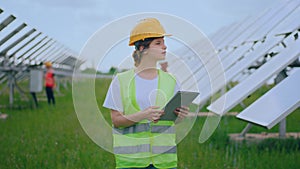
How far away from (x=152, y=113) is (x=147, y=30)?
1.20ft

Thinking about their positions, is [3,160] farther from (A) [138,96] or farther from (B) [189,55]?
(B) [189,55]

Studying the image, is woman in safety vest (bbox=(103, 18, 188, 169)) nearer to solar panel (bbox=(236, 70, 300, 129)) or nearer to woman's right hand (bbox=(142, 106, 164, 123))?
woman's right hand (bbox=(142, 106, 164, 123))

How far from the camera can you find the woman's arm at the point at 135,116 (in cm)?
204

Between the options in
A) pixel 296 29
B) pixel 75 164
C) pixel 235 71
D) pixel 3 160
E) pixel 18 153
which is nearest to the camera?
pixel 75 164

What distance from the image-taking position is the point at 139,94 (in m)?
2.17

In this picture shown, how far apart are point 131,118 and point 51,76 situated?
10977mm

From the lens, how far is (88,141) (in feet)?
18.8

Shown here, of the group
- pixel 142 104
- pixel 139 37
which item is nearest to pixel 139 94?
pixel 142 104

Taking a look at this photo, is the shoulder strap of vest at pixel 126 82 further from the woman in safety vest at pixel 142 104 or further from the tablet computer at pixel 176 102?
the tablet computer at pixel 176 102

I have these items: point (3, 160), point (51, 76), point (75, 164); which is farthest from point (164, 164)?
point (51, 76)

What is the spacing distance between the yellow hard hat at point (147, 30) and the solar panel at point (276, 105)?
1.83 m

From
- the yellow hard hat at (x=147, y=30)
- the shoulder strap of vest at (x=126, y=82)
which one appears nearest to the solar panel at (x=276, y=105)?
the shoulder strap of vest at (x=126, y=82)

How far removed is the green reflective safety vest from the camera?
2160 millimetres

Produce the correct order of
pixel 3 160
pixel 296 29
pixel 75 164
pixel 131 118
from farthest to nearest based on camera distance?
1. pixel 296 29
2. pixel 3 160
3. pixel 75 164
4. pixel 131 118
